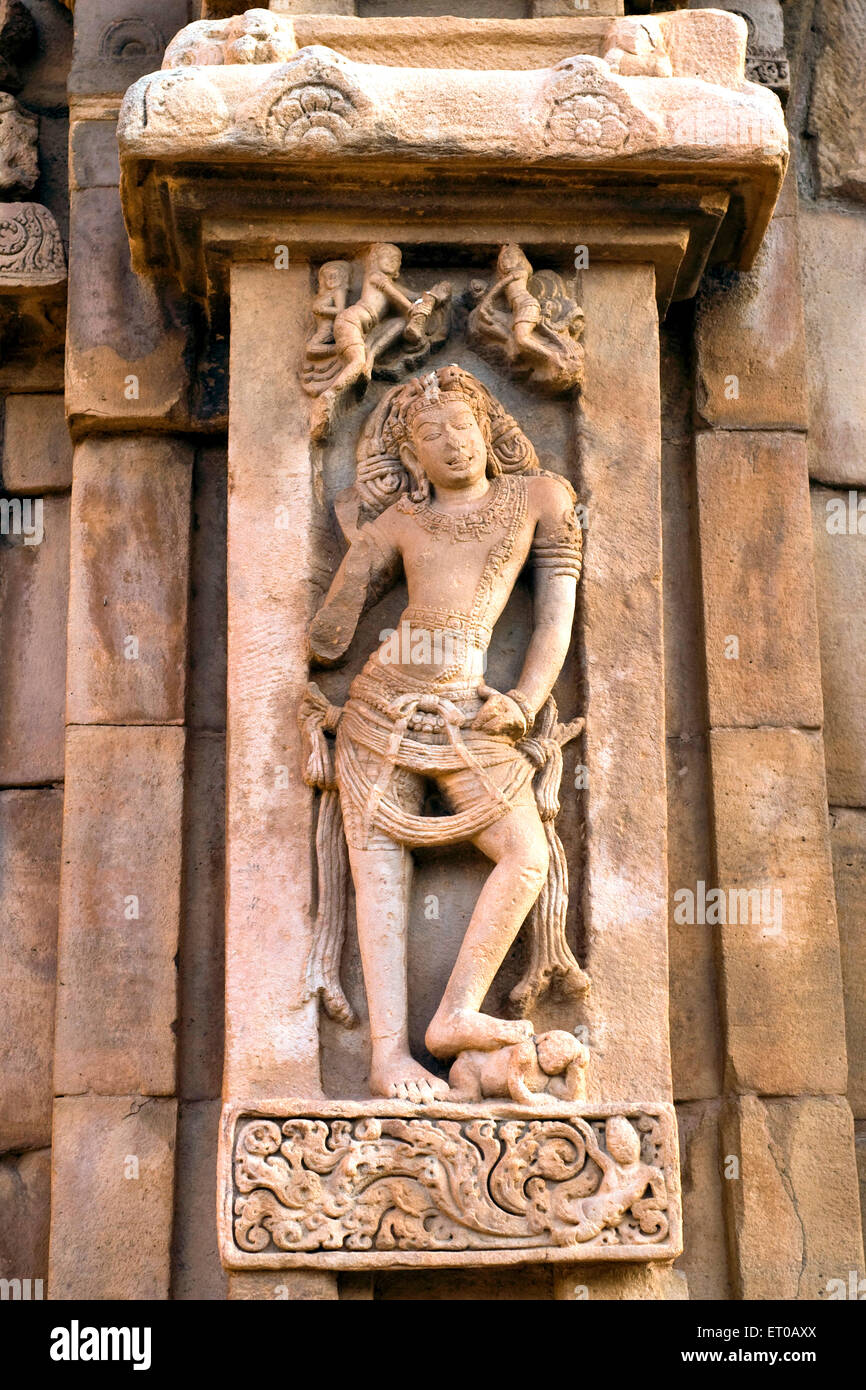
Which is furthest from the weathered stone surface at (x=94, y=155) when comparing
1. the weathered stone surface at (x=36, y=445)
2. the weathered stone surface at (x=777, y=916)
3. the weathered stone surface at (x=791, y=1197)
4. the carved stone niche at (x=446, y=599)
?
the weathered stone surface at (x=791, y=1197)

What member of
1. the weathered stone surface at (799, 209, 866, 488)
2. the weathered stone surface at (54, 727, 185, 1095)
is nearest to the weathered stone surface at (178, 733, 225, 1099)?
the weathered stone surface at (54, 727, 185, 1095)

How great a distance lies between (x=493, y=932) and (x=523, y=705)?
2.06ft

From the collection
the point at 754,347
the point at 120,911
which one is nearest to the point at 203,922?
the point at 120,911

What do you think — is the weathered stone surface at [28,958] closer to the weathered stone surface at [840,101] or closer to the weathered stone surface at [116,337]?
the weathered stone surface at [116,337]

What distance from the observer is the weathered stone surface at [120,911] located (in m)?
5.37

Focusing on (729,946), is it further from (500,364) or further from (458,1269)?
(500,364)

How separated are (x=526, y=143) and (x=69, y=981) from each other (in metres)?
2.74

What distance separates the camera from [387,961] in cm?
483

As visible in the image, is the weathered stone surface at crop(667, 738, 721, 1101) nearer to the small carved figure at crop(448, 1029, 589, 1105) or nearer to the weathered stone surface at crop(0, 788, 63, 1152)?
the small carved figure at crop(448, 1029, 589, 1105)

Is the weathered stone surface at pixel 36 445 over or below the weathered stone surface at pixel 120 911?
over

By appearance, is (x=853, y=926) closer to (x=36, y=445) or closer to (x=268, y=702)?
(x=268, y=702)

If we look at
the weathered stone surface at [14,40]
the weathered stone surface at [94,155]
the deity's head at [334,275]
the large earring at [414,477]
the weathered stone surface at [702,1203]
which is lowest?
the weathered stone surface at [702,1203]

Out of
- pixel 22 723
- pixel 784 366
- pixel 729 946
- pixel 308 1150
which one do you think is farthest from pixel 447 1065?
pixel 784 366

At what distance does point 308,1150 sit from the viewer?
4.64 metres
